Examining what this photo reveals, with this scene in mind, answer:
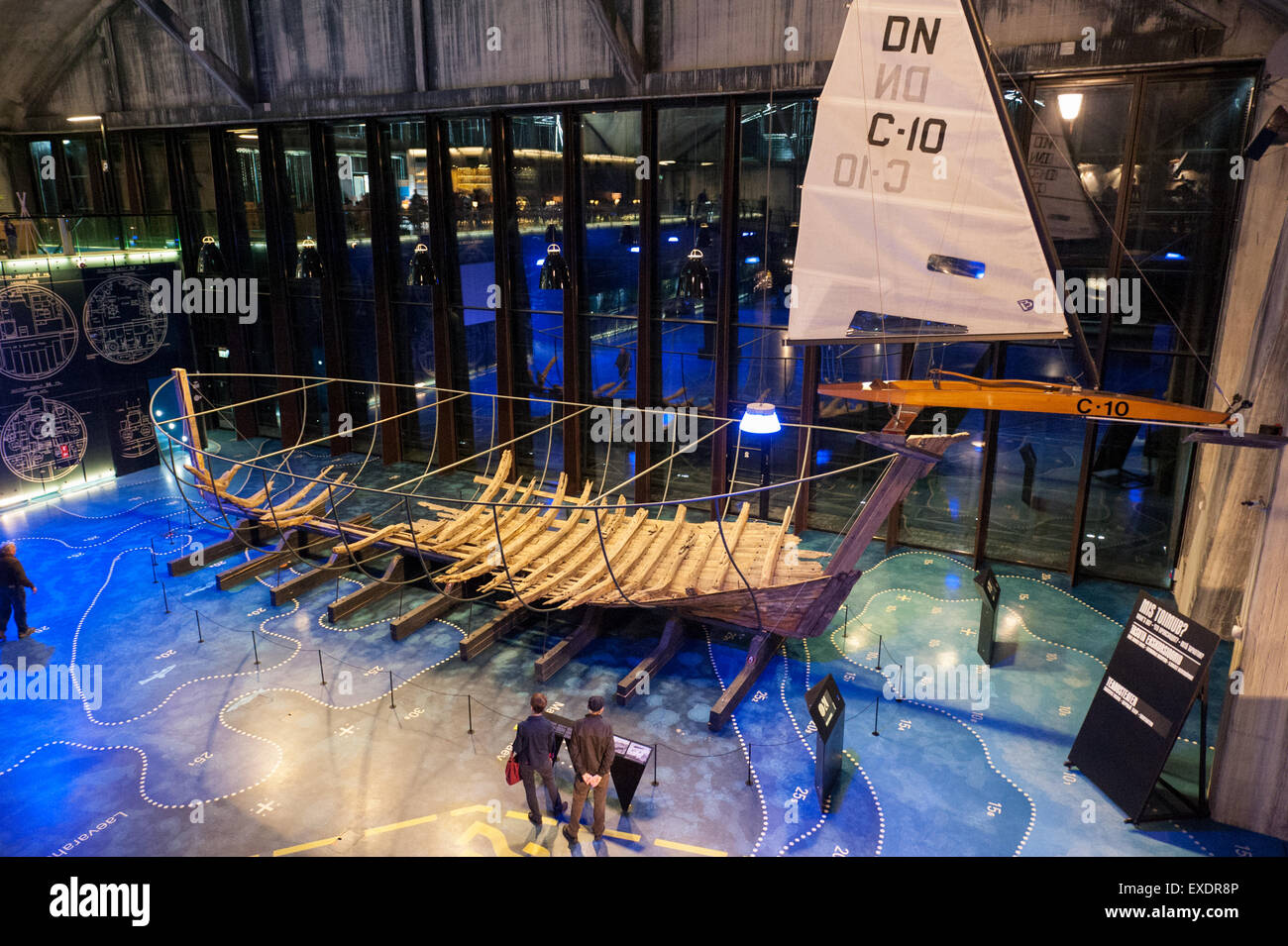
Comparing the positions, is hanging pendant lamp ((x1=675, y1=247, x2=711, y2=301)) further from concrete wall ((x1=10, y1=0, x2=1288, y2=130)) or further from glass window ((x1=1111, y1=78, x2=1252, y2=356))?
glass window ((x1=1111, y1=78, x2=1252, y2=356))

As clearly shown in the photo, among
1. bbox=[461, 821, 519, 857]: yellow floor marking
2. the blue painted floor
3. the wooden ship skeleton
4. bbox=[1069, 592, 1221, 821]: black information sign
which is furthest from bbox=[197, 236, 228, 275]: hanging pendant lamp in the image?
bbox=[1069, 592, 1221, 821]: black information sign

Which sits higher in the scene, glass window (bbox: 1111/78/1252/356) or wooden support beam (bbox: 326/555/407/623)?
glass window (bbox: 1111/78/1252/356)

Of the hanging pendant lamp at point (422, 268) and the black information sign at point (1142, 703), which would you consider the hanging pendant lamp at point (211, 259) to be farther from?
the black information sign at point (1142, 703)

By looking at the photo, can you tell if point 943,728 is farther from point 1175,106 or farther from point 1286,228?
point 1175,106

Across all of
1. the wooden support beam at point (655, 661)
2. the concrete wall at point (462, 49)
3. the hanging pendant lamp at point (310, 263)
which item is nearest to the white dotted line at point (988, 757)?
the wooden support beam at point (655, 661)

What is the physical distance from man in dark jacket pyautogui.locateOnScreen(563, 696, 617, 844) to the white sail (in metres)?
3.17

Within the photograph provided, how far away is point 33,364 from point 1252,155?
15194mm

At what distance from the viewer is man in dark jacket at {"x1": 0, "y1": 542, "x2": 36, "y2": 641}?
29.7 feet

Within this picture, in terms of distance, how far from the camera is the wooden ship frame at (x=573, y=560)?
7582 millimetres

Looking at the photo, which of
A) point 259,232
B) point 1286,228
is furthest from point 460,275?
point 1286,228

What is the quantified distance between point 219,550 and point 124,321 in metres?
5.62

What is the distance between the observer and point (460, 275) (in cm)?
1356
